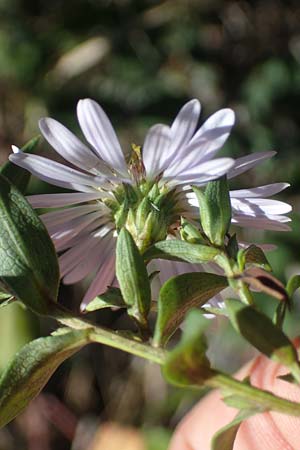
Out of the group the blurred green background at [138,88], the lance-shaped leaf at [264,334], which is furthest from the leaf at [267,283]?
the blurred green background at [138,88]

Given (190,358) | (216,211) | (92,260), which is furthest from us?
(92,260)

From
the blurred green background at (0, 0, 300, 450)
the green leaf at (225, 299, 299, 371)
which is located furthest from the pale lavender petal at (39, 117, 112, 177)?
the blurred green background at (0, 0, 300, 450)

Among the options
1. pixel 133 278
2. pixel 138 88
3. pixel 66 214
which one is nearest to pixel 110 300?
pixel 133 278

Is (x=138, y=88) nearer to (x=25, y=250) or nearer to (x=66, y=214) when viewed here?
(x=66, y=214)

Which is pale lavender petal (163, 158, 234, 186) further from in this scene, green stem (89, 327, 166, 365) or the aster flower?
green stem (89, 327, 166, 365)

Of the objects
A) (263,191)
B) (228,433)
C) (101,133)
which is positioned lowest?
(228,433)

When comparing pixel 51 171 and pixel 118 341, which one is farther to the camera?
pixel 51 171

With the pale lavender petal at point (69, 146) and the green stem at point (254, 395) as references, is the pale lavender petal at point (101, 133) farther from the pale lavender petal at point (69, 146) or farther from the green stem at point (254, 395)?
the green stem at point (254, 395)
